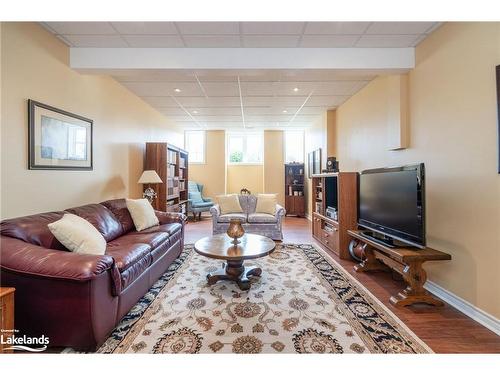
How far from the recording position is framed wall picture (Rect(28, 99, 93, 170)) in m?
2.41

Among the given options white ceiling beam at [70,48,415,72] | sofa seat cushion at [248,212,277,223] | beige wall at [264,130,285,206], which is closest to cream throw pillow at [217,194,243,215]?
sofa seat cushion at [248,212,277,223]

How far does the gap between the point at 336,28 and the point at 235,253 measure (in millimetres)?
2626

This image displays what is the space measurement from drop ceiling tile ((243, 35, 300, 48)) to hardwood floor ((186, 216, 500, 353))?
9.65ft

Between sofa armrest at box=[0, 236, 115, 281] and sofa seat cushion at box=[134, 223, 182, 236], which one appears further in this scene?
sofa seat cushion at box=[134, 223, 182, 236]

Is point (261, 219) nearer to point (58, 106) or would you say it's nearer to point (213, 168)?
point (58, 106)

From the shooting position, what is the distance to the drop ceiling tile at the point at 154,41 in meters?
2.72

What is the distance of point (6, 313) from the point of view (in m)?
1.42

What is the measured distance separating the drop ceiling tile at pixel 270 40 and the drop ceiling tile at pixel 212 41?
127 millimetres

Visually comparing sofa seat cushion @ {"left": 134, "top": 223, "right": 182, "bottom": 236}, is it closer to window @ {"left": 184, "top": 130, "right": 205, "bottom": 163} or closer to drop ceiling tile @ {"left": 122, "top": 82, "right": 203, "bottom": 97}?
drop ceiling tile @ {"left": 122, "top": 82, "right": 203, "bottom": 97}

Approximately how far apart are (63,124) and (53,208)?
0.99m

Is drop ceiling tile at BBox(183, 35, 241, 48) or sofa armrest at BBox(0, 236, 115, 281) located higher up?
drop ceiling tile at BBox(183, 35, 241, 48)

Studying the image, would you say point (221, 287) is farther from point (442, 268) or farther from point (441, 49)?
point (441, 49)
